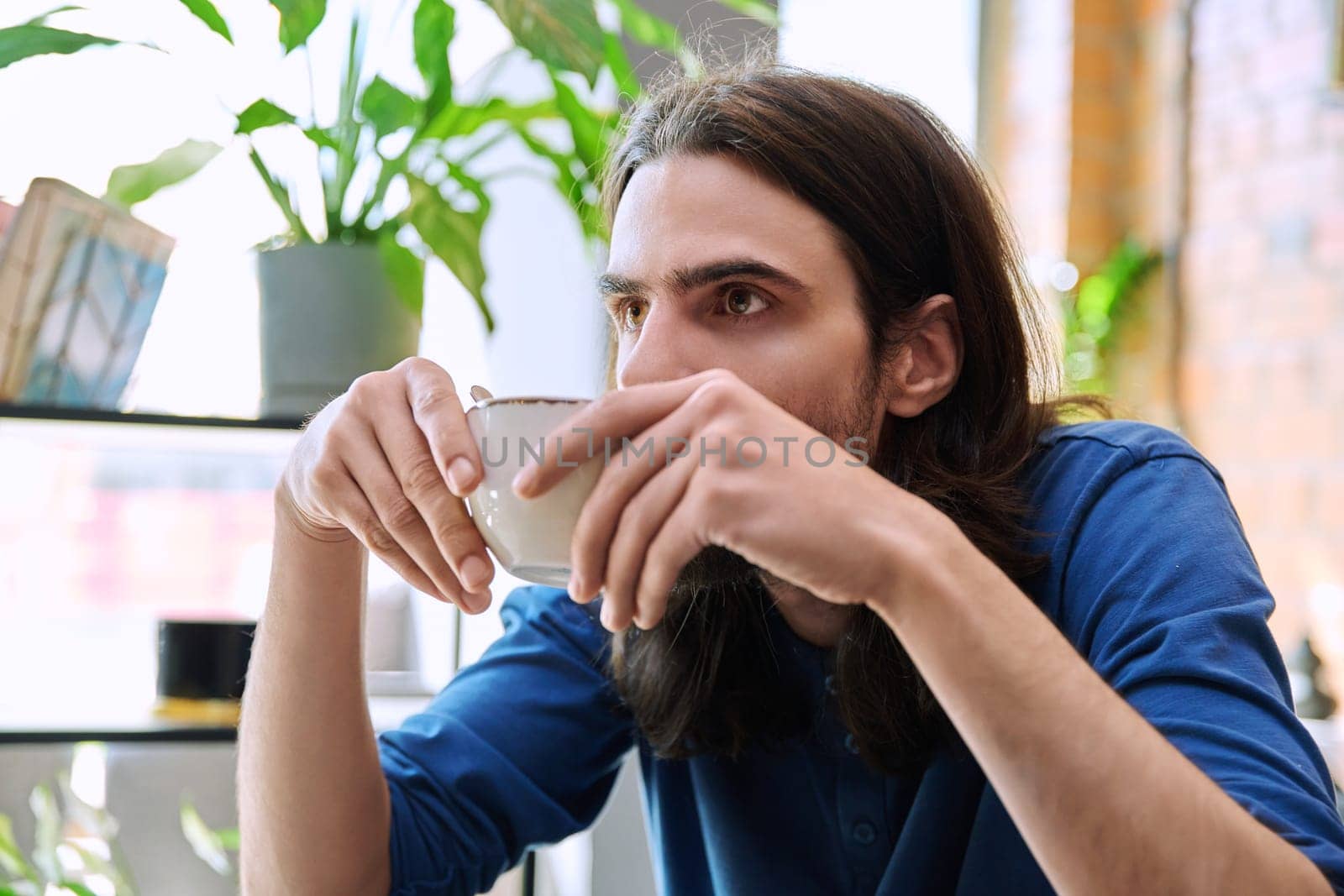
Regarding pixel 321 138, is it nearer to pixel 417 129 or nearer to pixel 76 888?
pixel 417 129

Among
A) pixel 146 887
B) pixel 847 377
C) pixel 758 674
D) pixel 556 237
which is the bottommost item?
pixel 146 887

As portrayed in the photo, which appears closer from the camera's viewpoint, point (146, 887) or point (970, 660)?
point (970, 660)

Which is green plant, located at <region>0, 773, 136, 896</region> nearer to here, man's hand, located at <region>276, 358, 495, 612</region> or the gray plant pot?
the gray plant pot

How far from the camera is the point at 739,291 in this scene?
3.39 feet

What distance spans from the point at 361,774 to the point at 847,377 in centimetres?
55

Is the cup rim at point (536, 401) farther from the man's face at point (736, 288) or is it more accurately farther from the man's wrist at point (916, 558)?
the man's face at point (736, 288)

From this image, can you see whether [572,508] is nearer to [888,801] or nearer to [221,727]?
[888,801]

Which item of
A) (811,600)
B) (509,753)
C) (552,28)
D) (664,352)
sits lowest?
(509,753)

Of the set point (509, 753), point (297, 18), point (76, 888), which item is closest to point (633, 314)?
point (509, 753)

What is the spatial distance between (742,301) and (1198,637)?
0.46m

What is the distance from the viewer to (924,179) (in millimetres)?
1194

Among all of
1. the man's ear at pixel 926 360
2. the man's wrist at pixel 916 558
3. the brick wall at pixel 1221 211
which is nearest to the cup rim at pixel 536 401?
the man's wrist at pixel 916 558

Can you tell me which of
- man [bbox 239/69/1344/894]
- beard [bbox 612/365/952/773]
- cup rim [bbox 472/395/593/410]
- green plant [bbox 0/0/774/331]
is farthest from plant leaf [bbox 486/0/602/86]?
cup rim [bbox 472/395/593/410]

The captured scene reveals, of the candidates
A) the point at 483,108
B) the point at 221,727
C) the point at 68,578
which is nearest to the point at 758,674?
the point at 221,727
